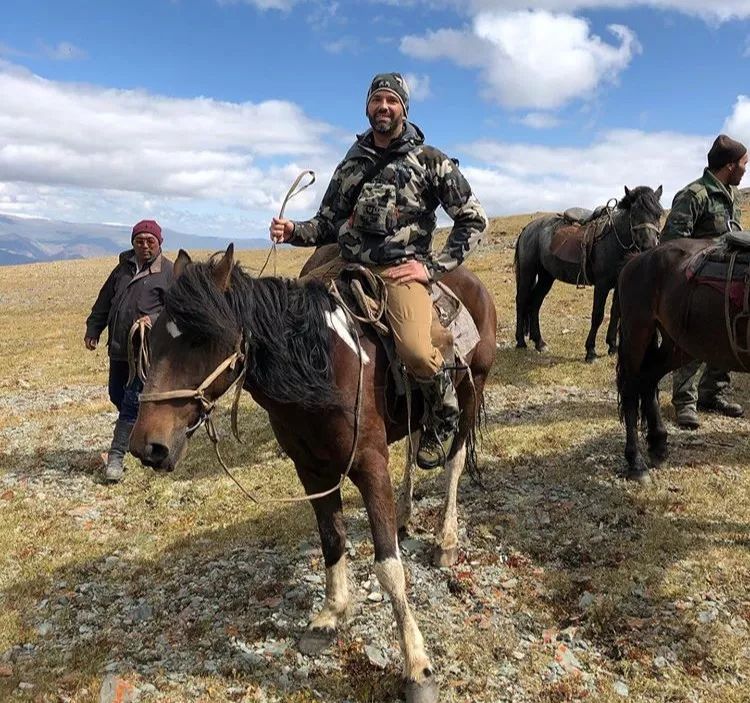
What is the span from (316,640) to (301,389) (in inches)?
72.6

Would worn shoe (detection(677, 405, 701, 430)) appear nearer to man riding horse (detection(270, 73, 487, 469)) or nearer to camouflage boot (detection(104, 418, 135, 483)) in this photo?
man riding horse (detection(270, 73, 487, 469))

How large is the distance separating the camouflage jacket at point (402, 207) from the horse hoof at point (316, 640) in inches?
96.4

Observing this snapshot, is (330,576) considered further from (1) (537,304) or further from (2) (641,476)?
(1) (537,304)

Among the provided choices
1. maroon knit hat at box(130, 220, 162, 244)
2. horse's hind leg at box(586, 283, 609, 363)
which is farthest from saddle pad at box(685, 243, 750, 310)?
maroon knit hat at box(130, 220, 162, 244)

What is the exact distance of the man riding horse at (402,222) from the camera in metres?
3.67

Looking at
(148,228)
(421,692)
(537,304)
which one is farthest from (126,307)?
(537,304)

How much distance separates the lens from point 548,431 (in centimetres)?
756

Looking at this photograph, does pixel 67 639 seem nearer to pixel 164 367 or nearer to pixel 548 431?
pixel 164 367

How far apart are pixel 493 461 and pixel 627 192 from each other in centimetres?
610

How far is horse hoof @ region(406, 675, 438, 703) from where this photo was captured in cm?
333

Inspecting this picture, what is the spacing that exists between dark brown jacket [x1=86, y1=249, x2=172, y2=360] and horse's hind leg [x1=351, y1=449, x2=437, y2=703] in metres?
3.46

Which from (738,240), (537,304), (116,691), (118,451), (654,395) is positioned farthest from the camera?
(537,304)

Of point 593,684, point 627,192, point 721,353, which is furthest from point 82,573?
point 627,192

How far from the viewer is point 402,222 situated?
12.6ft
